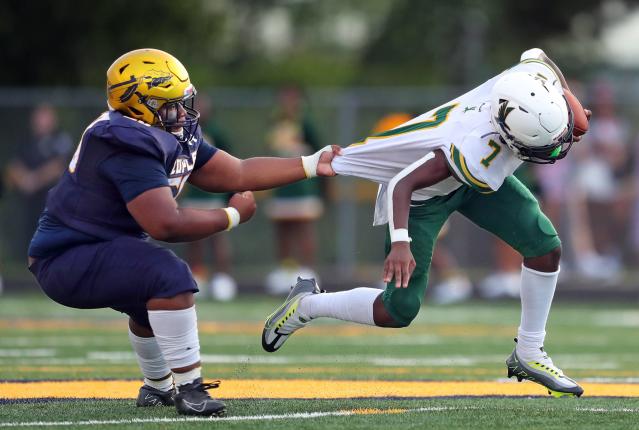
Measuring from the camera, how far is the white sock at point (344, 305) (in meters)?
6.75

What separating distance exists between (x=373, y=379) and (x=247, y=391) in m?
1.02

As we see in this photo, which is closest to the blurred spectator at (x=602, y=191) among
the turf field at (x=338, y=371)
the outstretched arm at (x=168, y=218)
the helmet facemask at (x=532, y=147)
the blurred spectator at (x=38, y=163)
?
the turf field at (x=338, y=371)

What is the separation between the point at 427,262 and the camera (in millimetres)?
6668

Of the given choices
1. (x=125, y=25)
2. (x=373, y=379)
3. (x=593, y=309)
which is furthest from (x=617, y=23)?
(x=373, y=379)

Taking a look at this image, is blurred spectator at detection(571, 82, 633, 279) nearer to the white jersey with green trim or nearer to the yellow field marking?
the yellow field marking

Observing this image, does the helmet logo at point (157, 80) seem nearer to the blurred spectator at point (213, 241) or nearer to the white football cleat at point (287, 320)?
the white football cleat at point (287, 320)

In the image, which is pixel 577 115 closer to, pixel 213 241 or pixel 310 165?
pixel 310 165

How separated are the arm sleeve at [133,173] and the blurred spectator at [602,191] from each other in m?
10.7

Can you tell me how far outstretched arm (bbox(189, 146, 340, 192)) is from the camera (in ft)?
21.5

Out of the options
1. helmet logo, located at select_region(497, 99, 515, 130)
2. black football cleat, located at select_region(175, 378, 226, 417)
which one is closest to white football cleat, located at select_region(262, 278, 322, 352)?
black football cleat, located at select_region(175, 378, 226, 417)

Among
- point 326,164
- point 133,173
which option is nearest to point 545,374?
point 326,164

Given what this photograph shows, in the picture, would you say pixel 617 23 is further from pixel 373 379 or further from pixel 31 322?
pixel 373 379

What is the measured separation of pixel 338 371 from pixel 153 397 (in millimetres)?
2069

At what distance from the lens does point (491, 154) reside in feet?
20.9
